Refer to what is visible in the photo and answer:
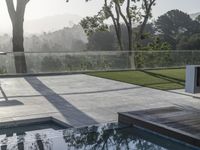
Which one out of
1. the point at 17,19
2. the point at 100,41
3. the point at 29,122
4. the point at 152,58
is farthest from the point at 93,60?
the point at 100,41

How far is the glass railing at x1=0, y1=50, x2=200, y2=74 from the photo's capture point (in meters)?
14.3

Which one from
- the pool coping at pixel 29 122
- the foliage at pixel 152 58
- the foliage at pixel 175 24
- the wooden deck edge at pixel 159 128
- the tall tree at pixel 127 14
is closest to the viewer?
the wooden deck edge at pixel 159 128

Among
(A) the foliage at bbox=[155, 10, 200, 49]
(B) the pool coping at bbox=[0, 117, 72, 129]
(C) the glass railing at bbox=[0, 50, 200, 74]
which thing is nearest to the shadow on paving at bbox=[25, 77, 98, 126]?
(B) the pool coping at bbox=[0, 117, 72, 129]

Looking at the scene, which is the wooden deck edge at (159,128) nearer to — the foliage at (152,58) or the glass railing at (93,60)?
the glass railing at (93,60)

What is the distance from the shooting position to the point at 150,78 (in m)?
13.6

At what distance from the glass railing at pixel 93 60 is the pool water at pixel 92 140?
7.45 metres

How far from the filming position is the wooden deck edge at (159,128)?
5.70 meters

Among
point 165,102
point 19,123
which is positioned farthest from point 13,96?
point 165,102

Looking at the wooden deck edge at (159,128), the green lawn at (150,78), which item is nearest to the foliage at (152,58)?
the green lawn at (150,78)

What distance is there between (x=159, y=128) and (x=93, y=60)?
10.1 meters

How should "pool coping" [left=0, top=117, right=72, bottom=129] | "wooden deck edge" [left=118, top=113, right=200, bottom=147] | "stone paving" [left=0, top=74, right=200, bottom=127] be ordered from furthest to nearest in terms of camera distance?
"stone paving" [left=0, top=74, right=200, bottom=127] → "pool coping" [left=0, top=117, right=72, bottom=129] → "wooden deck edge" [left=118, top=113, right=200, bottom=147]

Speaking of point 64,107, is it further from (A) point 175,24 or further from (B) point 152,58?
(A) point 175,24

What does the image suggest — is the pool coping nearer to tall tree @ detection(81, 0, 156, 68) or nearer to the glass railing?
the glass railing

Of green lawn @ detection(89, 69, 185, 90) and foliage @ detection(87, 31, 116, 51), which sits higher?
foliage @ detection(87, 31, 116, 51)
